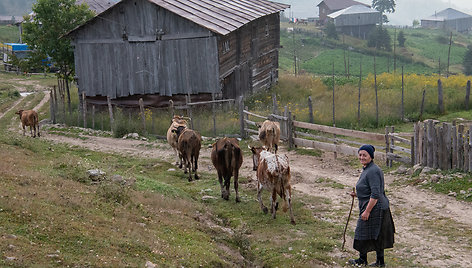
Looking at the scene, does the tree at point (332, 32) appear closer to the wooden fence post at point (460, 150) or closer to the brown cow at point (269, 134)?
the brown cow at point (269, 134)

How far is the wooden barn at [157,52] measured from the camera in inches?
1053

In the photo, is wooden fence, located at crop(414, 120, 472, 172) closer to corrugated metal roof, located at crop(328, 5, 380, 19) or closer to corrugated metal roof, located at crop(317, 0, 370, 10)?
corrugated metal roof, located at crop(328, 5, 380, 19)

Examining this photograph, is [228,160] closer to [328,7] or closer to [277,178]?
[277,178]

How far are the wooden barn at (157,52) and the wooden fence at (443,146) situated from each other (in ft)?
40.5

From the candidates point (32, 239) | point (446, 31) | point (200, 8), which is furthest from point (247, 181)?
point (446, 31)

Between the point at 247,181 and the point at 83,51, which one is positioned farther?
the point at 83,51

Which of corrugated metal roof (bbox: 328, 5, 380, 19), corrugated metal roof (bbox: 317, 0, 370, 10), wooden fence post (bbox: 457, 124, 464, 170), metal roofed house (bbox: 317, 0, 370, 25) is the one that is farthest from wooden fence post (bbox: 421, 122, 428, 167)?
corrugated metal roof (bbox: 317, 0, 370, 10)

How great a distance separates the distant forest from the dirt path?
115529 millimetres

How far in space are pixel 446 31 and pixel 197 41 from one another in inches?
2970

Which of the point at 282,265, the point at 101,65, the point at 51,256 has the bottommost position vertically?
the point at 282,265

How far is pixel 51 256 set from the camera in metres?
7.71

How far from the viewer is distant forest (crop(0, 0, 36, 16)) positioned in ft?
404

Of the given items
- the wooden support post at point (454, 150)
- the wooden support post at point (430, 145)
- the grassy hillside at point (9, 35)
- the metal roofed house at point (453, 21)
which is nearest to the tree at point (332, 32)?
the metal roofed house at point (453, 21)

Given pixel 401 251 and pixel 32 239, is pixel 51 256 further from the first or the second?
pixel 401 251
